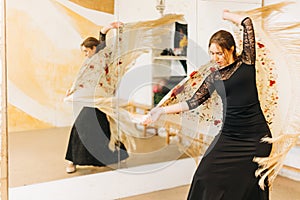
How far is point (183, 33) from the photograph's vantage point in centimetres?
284

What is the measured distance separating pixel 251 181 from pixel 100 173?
1.02m

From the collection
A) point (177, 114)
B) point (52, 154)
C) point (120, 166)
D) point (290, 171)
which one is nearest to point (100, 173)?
point (120, 166)

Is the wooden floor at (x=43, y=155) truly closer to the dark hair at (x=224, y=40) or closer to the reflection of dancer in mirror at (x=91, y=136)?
the reflection of dancer in mirror at (x=91, y=136)

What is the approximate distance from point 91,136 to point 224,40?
3.60 feet

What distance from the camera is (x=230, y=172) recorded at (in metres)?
2.55

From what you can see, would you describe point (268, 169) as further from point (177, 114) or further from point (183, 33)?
point (183, 33)

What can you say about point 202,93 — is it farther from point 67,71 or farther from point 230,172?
point 67,71

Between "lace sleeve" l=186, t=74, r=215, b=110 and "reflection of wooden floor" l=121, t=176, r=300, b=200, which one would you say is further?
"reflection of wooden floor" l=121, t=176, r=300, b=200

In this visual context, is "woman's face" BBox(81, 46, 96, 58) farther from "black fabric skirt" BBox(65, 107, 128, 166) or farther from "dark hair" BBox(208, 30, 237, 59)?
"dark hair" BBox(208, 30, 237, 59)

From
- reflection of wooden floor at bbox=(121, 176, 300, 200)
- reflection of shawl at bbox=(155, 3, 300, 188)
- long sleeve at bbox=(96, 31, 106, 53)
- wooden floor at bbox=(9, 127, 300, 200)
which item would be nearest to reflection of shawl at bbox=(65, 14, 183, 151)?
long sleeve at bbox=(96, 31, 106, 53)

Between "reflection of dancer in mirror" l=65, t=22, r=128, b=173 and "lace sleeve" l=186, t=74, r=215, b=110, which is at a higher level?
"lace sleeve" l=186, t=74, r=215, b=110

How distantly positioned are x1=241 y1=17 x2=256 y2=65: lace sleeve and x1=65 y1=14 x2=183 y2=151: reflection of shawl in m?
0.51

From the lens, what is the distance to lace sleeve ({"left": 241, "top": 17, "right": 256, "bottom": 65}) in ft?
8.23

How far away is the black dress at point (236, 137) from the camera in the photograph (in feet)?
8.23
